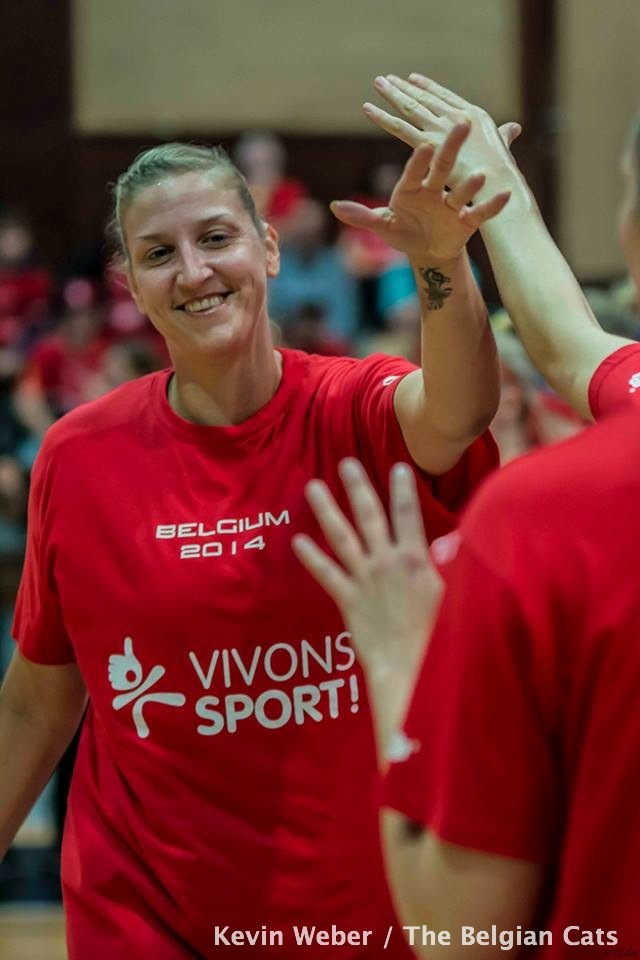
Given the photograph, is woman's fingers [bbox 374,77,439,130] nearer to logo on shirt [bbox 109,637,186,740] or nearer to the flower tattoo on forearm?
the flower tattoo on forearm

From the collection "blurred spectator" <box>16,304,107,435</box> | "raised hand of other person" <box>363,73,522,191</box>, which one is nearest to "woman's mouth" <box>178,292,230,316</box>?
"raised hand of other person" <box>363,73,522,191</box>

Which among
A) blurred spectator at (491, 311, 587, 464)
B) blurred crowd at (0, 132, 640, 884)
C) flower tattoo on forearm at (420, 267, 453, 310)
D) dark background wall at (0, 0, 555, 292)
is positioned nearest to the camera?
flower tattoo on forearm at (420, 267, 453, 310)

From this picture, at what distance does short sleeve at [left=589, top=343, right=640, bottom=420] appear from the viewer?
208 cm

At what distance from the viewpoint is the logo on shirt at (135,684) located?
7.83 feet

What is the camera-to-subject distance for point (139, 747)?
242cm

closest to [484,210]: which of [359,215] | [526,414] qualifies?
[359,215]

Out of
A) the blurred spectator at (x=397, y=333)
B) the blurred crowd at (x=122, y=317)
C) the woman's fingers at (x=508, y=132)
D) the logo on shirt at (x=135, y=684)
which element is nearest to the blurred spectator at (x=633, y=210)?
the woman's fingers at (x=508, y=132)

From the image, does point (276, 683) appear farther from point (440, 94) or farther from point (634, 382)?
point (440, 94)

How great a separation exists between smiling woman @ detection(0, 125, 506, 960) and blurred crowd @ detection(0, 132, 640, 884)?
9.81ft

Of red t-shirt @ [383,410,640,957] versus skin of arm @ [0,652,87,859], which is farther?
skin of arm @ [0,652,87,859]

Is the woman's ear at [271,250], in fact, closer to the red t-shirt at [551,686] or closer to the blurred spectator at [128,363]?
the red t-shirt at [551,686]

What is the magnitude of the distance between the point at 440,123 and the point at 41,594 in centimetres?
98

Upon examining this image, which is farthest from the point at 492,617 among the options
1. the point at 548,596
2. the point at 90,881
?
the point at 90,881

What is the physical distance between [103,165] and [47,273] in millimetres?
1085
